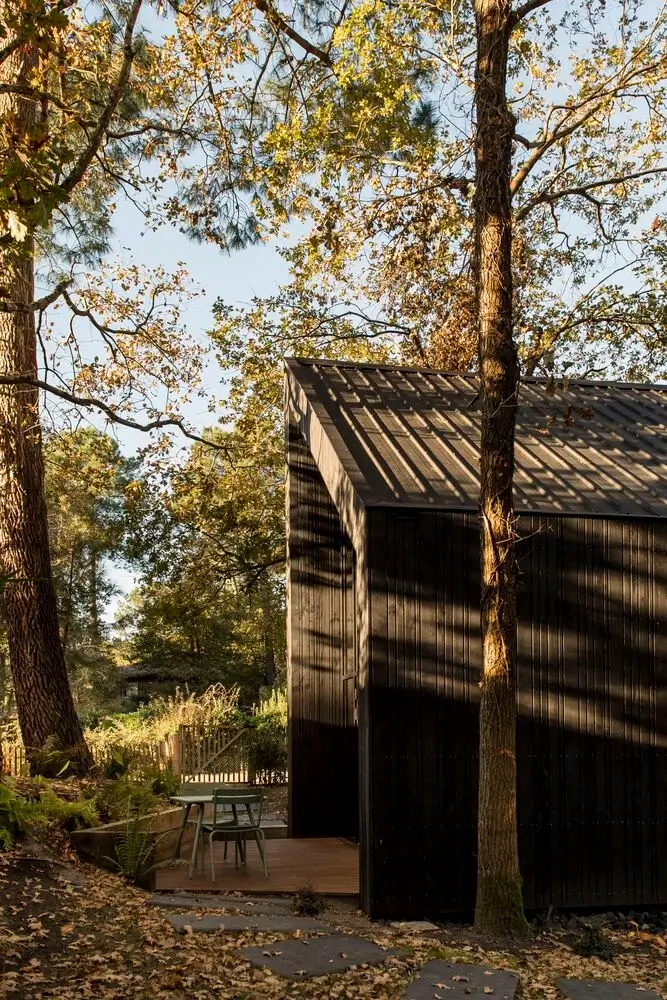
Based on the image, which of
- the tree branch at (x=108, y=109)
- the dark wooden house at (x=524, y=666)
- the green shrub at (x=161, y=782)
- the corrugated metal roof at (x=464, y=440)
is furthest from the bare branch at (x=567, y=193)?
the green shrub at (x=161, y=782)

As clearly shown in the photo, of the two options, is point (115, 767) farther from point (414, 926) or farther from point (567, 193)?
point (567, 193)

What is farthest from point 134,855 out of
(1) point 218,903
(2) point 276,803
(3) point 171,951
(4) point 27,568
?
(2) point 276,803

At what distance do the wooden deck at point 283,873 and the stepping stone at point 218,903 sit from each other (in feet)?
0.78

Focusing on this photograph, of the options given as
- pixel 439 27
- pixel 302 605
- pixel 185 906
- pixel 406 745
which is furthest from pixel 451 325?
pixel 185 906

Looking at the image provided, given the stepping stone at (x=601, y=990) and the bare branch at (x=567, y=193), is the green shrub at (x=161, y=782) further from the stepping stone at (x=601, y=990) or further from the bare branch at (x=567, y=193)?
the bare branch at (x=567, y=193)

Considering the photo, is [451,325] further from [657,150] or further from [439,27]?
[657,150]

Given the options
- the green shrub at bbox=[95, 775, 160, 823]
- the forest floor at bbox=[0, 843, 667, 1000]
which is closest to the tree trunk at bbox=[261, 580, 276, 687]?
the green shrub at bbox=[95, 775, 160, 823]

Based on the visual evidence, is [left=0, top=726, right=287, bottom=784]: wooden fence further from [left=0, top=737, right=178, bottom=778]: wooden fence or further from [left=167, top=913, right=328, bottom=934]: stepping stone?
[left=167, top=913, right=328, bottom=934]: stepping stone

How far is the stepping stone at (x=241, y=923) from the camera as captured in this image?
618cm

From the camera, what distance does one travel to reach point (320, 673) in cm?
1045

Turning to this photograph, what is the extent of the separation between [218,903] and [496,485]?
365 cm

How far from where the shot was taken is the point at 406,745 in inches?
297

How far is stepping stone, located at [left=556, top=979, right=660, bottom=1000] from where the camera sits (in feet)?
17.9

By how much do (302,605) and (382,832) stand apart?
11.6 ft
